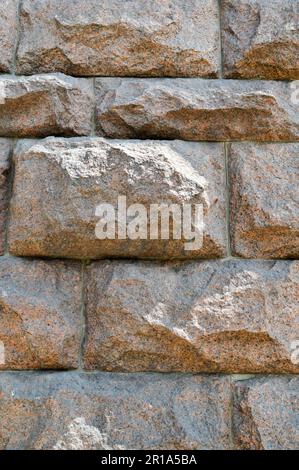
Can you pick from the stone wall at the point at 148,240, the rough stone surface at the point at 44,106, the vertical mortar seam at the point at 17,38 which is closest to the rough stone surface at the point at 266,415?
the stone wall at the point at 148,240

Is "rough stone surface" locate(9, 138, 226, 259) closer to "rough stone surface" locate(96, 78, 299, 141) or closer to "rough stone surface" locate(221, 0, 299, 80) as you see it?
"rough stone surface" locate(96, 78, 299, 141)

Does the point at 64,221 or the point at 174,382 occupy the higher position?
the point at 64,221

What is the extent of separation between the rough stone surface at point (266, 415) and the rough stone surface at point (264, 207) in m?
0.32

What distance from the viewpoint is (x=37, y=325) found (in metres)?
1.39

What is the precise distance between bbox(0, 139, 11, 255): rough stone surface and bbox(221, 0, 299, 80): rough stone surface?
1.97ft

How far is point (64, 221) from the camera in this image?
55.4 inches

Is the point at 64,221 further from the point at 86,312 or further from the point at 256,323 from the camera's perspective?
the point at 256,323

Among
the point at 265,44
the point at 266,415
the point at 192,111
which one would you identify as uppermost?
the point at 265,44

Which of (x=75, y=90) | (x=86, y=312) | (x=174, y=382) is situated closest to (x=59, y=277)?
(x=86, y=312)

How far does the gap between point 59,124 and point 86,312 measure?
0.47 metres

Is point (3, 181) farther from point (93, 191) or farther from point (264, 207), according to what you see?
point (264, 207)

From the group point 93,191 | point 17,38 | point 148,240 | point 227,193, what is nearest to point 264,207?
point 227,193

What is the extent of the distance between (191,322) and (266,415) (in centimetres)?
27
